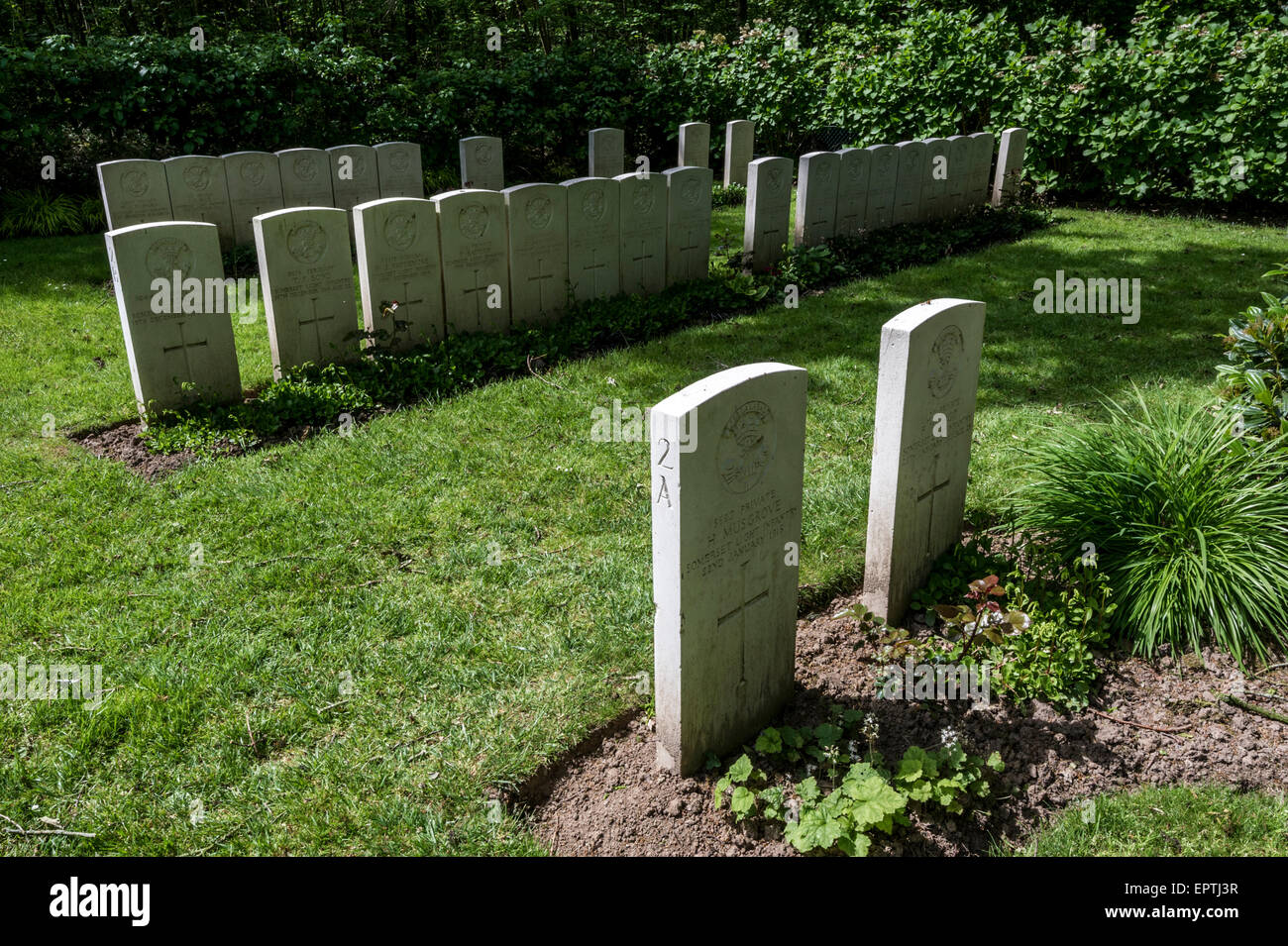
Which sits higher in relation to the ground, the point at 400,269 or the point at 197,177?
the point at 197,177

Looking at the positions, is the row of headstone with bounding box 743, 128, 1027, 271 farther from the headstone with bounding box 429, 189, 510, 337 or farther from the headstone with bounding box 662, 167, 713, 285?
the headstone with bounding box 429, 189, 510, 337

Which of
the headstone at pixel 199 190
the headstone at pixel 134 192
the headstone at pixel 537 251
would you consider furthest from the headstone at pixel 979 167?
the headstone at pixel 134 192

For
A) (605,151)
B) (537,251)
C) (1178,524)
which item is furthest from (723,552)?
(605,151)

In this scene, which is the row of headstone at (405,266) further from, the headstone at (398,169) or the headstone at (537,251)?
the headstone at (398,169)

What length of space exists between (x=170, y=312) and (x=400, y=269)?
1643 millimetres

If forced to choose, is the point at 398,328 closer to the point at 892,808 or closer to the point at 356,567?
the point at 356,567

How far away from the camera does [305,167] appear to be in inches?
409

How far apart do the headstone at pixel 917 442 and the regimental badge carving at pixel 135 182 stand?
839 cm

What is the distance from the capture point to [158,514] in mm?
4879

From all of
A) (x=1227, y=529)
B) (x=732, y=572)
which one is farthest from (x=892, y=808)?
(x=1227, y=529)

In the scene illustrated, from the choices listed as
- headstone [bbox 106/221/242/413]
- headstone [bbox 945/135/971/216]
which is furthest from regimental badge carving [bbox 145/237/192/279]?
headstone [bbox 945/135/971/216]

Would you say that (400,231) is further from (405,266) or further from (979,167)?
(979,167)

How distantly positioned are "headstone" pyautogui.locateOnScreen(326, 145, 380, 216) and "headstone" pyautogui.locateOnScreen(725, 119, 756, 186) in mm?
5595

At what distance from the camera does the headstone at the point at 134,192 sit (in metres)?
8.83
